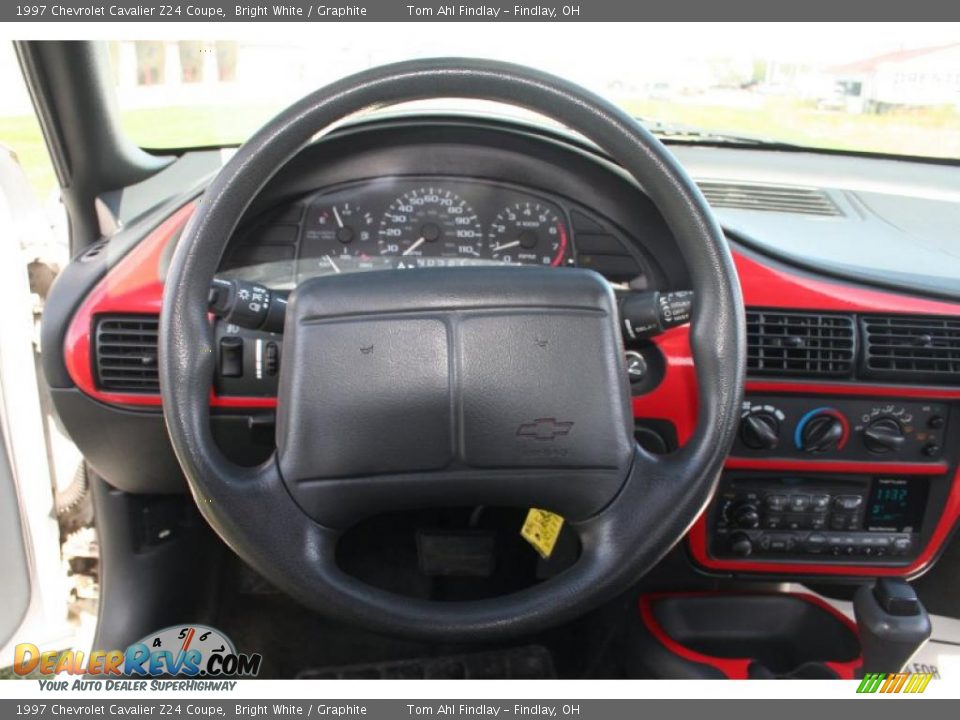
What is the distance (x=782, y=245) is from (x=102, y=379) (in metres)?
1.42

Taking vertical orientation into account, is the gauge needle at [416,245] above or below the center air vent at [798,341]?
above

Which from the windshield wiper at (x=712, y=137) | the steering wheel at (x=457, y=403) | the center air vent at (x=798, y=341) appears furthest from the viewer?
the windshield wiper at (x=712, y=137)

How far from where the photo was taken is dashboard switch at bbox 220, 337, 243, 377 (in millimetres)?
1521

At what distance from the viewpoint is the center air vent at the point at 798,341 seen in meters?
1.65

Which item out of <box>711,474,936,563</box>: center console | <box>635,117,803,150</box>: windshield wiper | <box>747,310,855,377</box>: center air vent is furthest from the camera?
<box>635,117,803,150</box>: windshield wiper

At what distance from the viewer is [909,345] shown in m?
1.67

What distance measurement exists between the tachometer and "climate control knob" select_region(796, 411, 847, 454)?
1.99ft

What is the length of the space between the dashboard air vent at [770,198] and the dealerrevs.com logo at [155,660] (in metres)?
1.60

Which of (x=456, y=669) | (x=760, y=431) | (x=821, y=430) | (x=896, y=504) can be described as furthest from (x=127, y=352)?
(x=896, y=504)

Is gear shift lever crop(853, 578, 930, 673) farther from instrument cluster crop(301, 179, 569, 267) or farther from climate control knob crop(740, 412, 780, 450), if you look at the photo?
instrument cluster crop(301, 179, 569, 267)

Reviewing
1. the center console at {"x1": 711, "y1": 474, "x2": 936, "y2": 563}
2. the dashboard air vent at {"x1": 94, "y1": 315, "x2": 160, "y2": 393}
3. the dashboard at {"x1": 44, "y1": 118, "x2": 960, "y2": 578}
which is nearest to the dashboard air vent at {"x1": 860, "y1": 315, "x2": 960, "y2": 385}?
the dashboard at {"x1": 44, "y1": 118, "x2": 960, "y2": 578}

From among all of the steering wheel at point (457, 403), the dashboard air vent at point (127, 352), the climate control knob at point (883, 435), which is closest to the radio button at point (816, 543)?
the climate control knob at point (883, 435)

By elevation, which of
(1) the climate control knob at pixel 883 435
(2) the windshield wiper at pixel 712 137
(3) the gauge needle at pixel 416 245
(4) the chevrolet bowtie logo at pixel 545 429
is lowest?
(1) the climate control knob at pixel 883 435

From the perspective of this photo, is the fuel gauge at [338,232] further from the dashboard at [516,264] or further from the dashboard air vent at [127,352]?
the dashboard air vent at [127,352]
